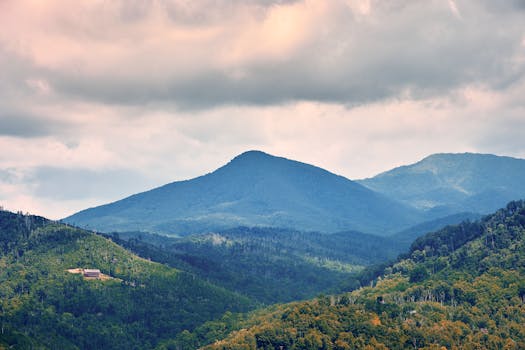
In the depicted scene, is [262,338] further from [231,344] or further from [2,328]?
[2,328]

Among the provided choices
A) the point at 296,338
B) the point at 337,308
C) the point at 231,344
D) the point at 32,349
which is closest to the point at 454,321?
the point at 337,308

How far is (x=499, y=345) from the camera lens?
183500 millimetres

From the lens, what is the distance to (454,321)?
19650cm

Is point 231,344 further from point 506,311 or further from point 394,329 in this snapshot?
point 506,311

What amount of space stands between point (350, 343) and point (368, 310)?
740 inches

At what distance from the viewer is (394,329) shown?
185250 mm

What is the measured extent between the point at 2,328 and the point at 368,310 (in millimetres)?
102193

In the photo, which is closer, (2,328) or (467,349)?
(467,349)

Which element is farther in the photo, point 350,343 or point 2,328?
point 2,328

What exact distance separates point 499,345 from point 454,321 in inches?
618

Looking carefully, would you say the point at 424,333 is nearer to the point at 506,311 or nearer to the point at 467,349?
the point at 467,349

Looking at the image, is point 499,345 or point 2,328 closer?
point 499,345

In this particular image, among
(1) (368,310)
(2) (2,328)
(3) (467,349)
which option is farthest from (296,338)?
(2) (2,328)

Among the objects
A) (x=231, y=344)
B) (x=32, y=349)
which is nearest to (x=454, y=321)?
(x=231, y=344)
